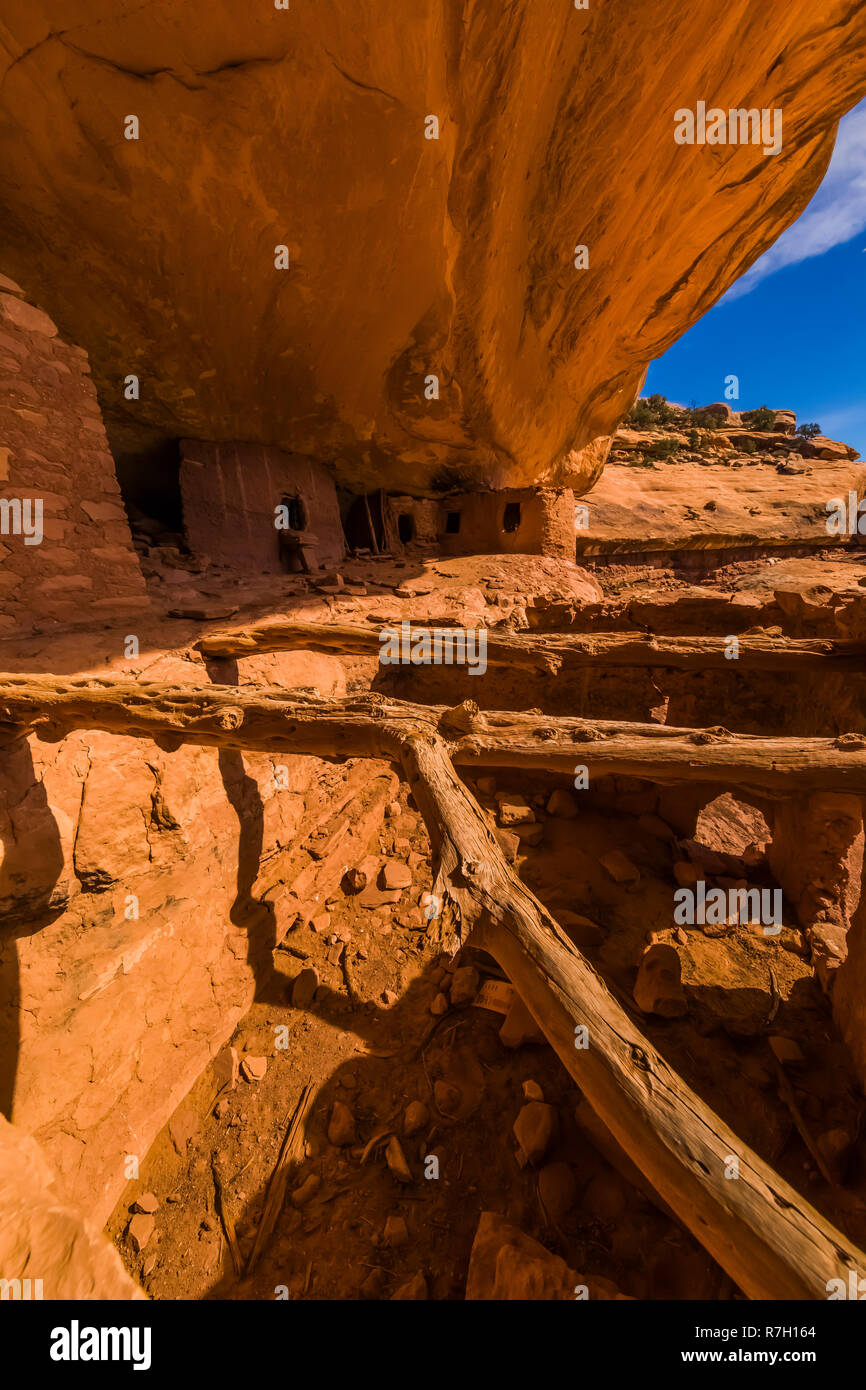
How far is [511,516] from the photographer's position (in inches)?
431

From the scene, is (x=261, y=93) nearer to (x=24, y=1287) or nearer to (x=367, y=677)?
(x=367, y=677)

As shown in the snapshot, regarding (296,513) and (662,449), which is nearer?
(296,513)

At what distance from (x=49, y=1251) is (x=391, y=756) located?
1834 millimetres

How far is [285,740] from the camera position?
270 centimetres

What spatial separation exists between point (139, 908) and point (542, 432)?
9725mm

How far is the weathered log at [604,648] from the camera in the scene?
11.4ft

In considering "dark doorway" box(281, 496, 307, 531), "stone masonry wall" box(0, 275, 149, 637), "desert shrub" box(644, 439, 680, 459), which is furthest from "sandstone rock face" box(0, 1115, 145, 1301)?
"desert shrub" box(644, 439, 680, 459)

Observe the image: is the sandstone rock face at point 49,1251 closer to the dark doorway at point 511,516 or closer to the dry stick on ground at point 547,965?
the dry stick on ground at point 547,965

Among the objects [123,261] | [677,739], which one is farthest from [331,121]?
[677,739]

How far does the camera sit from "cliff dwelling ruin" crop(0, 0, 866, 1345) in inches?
84.3

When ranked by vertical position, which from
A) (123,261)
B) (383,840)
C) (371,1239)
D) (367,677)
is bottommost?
(371,1239)

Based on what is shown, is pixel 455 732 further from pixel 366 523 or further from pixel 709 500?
pixel 709 500

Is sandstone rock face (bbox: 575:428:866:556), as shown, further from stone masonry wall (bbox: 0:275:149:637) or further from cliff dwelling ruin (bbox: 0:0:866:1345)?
stone masonry wall (bbox: 0:275:149:637)

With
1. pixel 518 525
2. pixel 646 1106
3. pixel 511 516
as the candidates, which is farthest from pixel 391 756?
pixel 511 516
